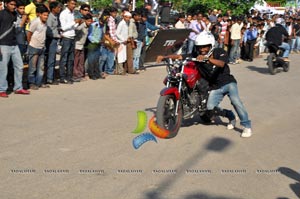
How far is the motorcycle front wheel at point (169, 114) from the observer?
23.5 ft

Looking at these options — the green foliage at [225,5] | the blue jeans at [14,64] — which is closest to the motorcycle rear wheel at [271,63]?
the blue jeans at [14,64]

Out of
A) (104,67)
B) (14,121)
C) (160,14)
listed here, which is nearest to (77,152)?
(14,121)

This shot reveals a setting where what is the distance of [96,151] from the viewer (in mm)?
6375

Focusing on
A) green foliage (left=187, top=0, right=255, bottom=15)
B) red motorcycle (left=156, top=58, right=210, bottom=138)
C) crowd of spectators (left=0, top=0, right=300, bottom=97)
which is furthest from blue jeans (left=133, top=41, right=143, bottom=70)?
green foliage (left=187, top=0, right=255, bottom=15)

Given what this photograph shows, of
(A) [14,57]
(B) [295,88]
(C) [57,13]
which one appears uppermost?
(C) [57,13]

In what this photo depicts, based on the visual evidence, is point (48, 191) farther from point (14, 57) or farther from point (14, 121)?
point (14, 57)

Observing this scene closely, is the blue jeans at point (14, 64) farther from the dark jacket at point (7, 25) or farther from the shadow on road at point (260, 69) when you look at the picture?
the shadow on road at point (260, 69)

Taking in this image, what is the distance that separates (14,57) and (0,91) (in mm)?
717

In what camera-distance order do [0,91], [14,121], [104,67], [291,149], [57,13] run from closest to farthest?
[291,149], [14,121], [0,91], [57,13], [104,67]

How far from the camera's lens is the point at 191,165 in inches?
234

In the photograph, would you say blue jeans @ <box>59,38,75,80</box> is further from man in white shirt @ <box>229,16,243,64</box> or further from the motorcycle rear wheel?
man in white shirt @ <box>229,16,243,64</box>

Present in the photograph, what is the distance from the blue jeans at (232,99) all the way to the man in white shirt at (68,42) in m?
4.80

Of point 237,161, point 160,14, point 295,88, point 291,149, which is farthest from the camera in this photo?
point 160,14

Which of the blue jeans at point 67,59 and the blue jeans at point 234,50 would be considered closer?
the blue jeans at point 67,59
